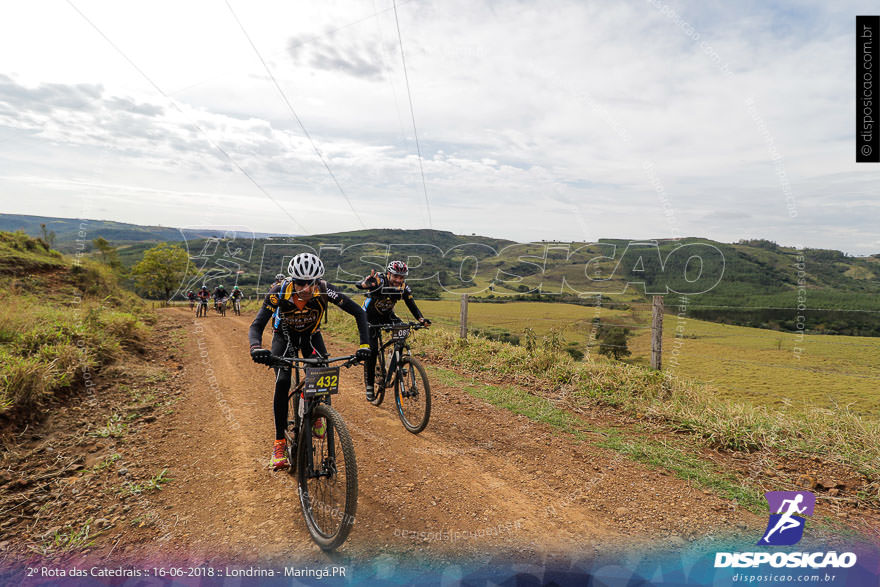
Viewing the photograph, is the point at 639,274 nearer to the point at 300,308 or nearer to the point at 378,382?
the point at 378,382

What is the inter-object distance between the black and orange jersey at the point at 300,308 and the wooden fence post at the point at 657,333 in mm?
6669

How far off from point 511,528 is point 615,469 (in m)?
2.01

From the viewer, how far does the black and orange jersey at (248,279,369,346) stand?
416 centimetres

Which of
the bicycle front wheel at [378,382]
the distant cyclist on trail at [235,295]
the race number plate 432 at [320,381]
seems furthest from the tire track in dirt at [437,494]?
the distant cyclist on trail at [235,295]

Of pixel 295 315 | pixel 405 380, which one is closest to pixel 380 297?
pixel 405 380

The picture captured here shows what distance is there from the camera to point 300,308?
4262mm

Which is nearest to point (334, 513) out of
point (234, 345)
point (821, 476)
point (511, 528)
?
point (511, 528)

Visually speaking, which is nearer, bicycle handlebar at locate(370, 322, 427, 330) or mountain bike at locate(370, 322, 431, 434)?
mountain bike at locate(370, 322, 431, 434)

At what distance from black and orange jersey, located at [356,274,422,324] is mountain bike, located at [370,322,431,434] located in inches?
11.9

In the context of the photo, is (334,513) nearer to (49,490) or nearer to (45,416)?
(49,490)

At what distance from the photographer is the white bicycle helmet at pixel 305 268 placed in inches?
164

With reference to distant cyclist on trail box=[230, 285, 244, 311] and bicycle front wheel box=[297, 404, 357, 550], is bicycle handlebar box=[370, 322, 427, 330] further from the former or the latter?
distant cyclist on trail box=[230, 285, 244, 311]

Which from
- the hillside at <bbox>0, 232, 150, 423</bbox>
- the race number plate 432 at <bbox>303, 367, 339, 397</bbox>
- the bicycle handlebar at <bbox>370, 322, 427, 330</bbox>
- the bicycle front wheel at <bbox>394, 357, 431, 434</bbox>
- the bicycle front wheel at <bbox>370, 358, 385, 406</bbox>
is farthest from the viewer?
the bicycle front wheel at <bbox>370, 358, 385, 406</bbox>

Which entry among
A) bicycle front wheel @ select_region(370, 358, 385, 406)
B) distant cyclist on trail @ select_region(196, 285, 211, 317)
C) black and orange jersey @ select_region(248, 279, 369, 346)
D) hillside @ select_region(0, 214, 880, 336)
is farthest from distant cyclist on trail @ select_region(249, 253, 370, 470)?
distant cyclist on trail @ select_region(196, 285, 211, 317)
